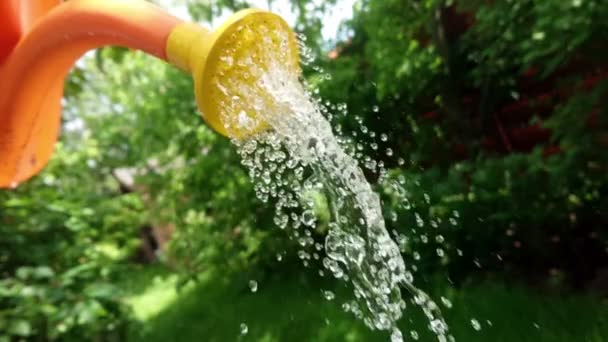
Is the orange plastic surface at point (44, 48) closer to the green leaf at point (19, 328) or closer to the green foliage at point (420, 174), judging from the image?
the green leaf at point (19, 328)

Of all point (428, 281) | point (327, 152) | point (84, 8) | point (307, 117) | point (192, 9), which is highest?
point (192, 9)

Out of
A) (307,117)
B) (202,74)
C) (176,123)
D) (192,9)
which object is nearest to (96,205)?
(176,123)

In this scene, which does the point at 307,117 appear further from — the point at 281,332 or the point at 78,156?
the point at 78,156

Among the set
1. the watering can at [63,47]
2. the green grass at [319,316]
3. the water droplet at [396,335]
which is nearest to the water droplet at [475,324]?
the green grass at [319,316]

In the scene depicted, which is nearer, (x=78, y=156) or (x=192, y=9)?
(x=192, y=9)

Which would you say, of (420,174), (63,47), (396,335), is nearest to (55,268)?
(396,335)

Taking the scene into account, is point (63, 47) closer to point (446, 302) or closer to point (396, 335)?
point (396, 335)
